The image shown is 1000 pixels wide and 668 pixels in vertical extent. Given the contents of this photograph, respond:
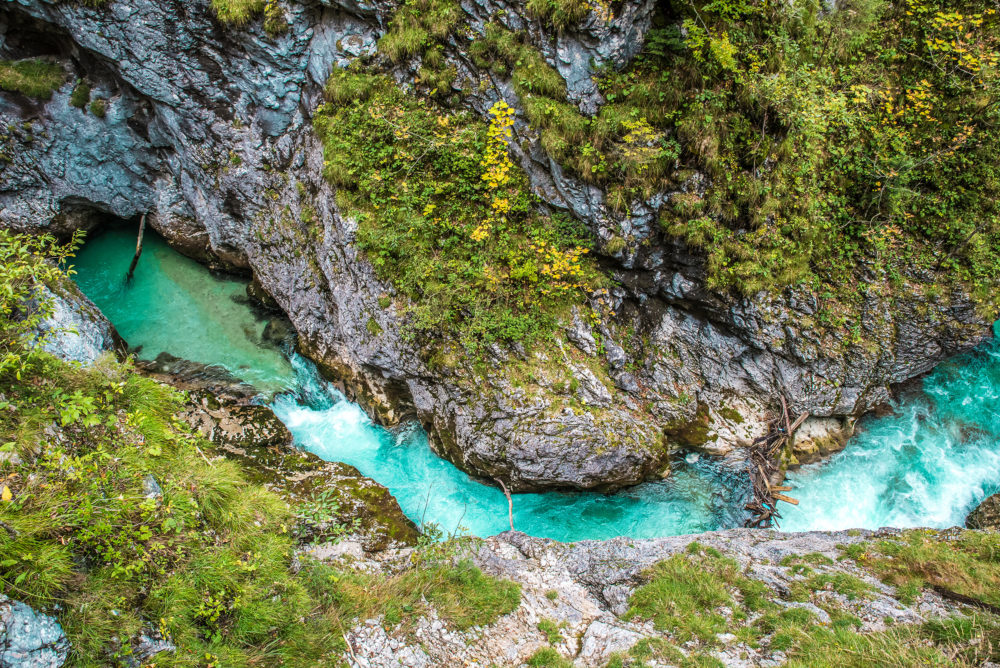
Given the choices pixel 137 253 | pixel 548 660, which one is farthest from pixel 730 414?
pixel 137 253

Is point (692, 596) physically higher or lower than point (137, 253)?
higher

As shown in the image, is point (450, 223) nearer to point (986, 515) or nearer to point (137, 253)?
point (137, 253)

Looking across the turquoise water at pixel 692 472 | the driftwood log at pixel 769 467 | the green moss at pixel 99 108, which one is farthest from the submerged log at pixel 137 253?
the driftwood log at pixel 769 467

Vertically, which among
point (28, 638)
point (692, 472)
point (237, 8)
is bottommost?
point (28, 638)

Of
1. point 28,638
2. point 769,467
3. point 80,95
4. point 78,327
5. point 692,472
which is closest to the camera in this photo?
point 28,638

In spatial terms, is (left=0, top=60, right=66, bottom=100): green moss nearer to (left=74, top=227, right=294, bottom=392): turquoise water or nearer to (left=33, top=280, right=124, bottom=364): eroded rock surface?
(left=74, top=227, right=294, bottom=392): turquoise water

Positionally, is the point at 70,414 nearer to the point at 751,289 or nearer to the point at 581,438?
the point at 581,438

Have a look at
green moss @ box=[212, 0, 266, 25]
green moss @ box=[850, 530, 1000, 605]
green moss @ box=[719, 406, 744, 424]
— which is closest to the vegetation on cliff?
green moss @ box=[850, 530, 1000, 605]
